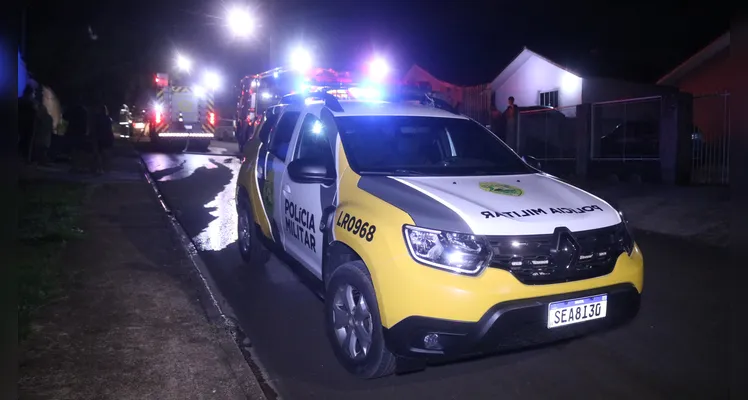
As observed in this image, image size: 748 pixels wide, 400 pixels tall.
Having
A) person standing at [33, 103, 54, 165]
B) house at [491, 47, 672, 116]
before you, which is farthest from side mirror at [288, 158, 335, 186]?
house at [491, 47, 672, 116]

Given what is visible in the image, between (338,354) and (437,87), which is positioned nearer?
(338,354)

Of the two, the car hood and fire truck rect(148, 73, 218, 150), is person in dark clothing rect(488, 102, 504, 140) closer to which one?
fire truck rect(148, 73, 218, 150)

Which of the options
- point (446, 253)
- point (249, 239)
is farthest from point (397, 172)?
point (249, 239)

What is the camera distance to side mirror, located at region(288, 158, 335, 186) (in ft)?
15.2

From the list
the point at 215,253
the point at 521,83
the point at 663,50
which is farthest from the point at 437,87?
the point at 215,253

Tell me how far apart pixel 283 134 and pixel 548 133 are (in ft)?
41.9

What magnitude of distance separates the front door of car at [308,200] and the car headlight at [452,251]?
120cm

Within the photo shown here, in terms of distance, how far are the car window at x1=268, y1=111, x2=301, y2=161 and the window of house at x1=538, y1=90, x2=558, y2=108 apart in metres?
23.1

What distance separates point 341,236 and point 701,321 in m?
3.27

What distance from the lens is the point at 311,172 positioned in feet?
15.2

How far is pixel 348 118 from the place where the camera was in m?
5.20

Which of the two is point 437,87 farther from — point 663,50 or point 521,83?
point 663,50

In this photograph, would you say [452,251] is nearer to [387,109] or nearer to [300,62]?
[387,109]

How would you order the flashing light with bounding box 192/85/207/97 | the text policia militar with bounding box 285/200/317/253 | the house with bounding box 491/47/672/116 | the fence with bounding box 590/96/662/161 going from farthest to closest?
the flashing light with bounding box 192/85/207/97
the house with bounding box 491/47/672/116
the fence with bounding box 590/96/662/161
the text policia militar with bounding box 285/200/317/253
